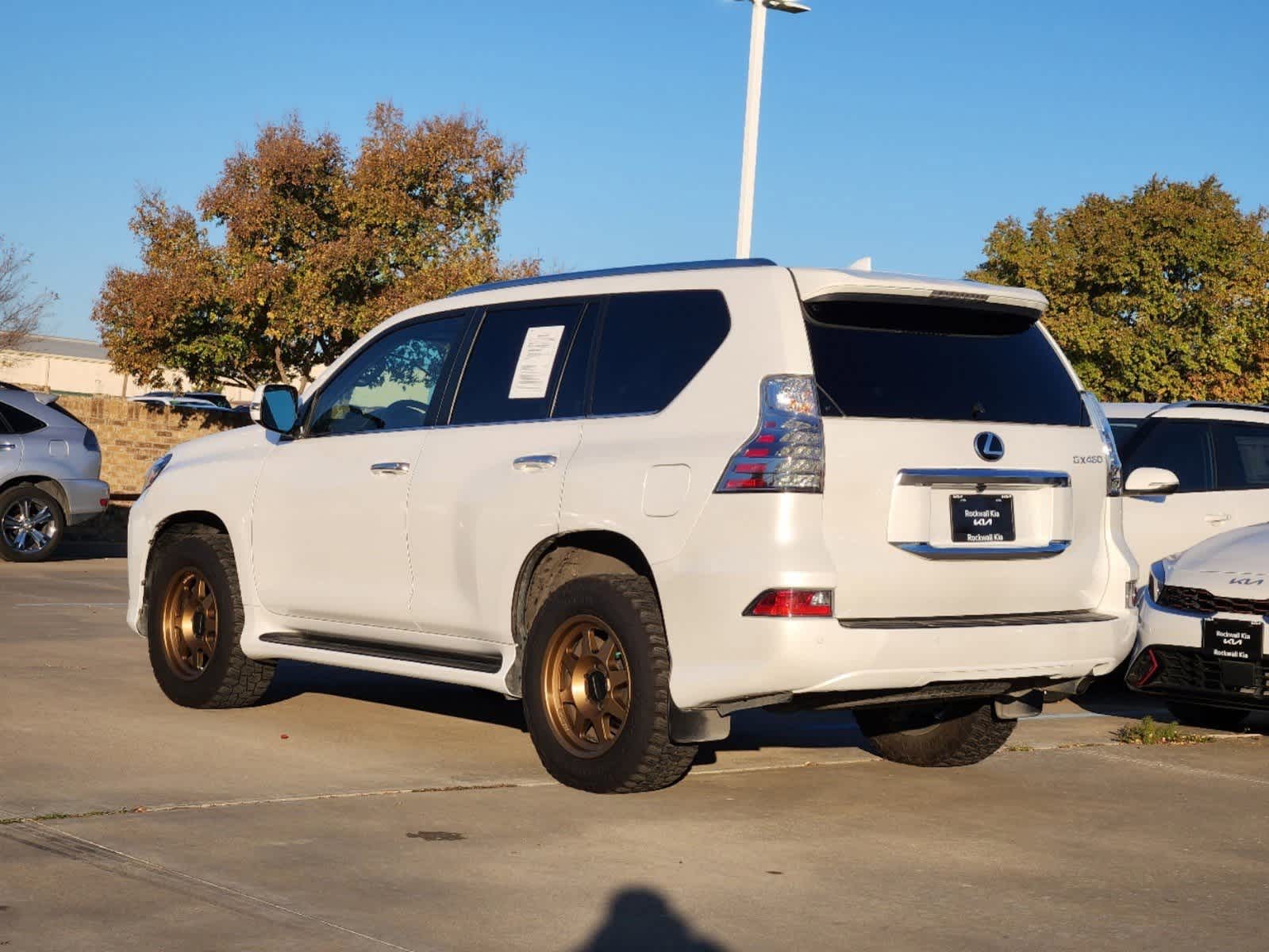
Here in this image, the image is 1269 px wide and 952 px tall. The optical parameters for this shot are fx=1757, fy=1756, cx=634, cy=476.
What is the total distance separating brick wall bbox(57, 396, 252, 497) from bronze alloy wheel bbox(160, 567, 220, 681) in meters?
18.3

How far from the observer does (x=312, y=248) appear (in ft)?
117

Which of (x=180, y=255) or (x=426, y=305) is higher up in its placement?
(x=180, y=255)

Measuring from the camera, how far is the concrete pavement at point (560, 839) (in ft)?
15.6

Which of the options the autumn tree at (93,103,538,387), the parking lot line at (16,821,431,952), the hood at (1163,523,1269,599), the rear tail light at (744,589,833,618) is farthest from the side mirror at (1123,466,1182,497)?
the autumn tree at (93,103,538,387)

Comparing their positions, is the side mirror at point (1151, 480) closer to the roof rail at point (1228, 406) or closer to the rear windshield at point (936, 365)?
the roof rail at point (1228, 406)

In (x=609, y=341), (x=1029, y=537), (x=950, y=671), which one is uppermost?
(x=609, y=341)

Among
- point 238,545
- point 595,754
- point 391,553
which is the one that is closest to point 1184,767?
point 595,754

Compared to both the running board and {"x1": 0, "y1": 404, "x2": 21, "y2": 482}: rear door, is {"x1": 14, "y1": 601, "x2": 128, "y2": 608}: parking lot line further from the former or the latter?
the running board

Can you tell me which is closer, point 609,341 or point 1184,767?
point 609,341

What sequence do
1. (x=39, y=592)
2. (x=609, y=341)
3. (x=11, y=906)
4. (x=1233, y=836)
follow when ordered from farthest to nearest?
1. (x=39, y=592)
2. (x=609, y=341)
3. (x=1233, y=836)
4. (x=11, y=906)

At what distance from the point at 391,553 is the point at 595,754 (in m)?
1.49

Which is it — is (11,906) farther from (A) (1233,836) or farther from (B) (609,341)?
(A) (1233,836)

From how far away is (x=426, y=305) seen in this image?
7.92 metres

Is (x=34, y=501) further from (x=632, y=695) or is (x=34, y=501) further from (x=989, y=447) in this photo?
(x=989, y=447)
